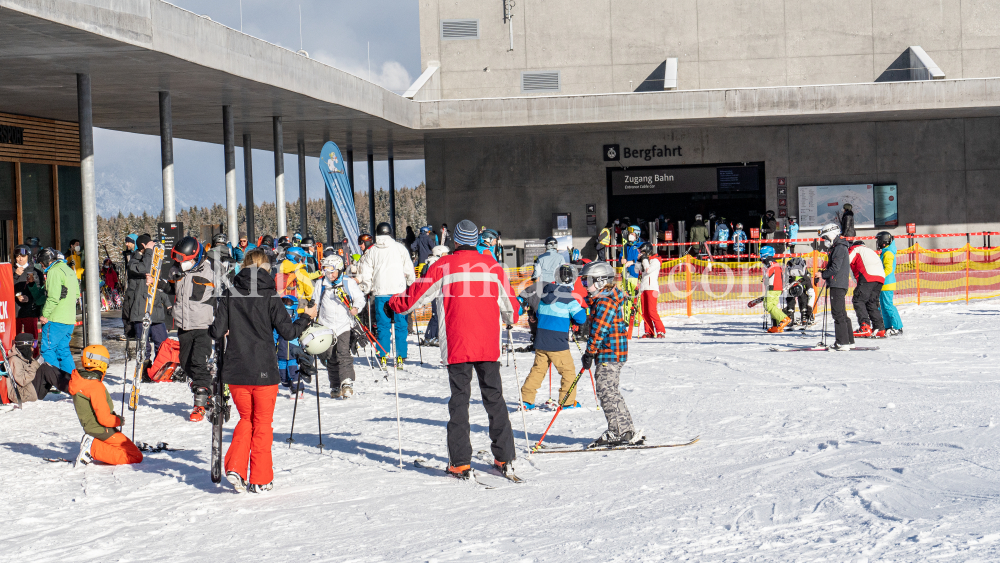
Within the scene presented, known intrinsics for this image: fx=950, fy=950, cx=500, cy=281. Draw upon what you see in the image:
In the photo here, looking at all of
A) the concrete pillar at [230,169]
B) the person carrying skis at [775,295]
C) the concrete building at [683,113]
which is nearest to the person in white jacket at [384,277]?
the person carrying skis at [775,295]

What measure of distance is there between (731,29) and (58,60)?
20.0 m

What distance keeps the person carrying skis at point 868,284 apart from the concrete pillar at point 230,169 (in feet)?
38.7

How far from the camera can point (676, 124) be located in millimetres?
25781

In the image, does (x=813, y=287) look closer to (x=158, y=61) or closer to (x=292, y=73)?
(x=292, y=73)

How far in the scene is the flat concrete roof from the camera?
12125mm

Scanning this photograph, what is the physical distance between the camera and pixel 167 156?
53.0ft

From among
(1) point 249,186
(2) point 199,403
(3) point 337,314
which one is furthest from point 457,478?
(1) point 249,186

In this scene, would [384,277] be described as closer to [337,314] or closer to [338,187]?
[337,314]

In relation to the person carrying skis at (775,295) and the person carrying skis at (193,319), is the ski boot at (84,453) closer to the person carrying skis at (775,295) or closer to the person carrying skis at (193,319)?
the person carrying skis at (193,319)

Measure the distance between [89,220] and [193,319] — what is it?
5.07 m

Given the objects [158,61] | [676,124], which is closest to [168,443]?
[158,61]

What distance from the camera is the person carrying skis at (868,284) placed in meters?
14.0

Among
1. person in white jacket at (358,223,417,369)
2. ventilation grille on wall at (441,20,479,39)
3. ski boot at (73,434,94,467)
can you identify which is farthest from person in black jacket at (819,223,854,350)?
ventilation grille on wall at (441,20,479,39)

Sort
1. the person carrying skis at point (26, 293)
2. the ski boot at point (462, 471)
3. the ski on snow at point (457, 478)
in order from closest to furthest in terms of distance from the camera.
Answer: the ski on snow at point (457, 478) < the ski boot at point (462, 471) < the person carrying skis at point (26, 293)
